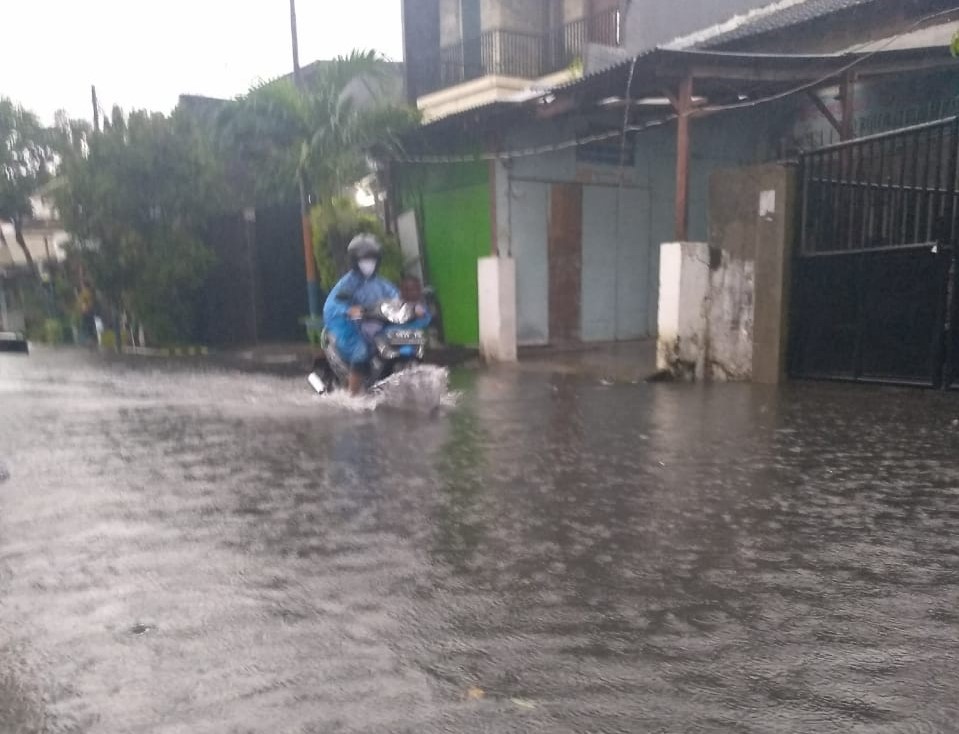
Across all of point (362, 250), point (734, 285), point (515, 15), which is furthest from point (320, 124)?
point (734, 285)

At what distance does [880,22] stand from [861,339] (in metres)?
5.39

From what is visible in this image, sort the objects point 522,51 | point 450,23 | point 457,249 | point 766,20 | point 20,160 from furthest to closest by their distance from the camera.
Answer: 1. point 20,160
2. point 450,23
3. point 522,51
4. point 457,249
5. point 766,20

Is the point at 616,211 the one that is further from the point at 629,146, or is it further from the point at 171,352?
the point at 171,352

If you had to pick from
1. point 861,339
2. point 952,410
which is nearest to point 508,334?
point 861,339

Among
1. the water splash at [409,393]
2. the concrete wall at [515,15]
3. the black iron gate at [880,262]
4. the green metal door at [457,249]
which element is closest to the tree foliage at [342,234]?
the green metal door at [457,249]

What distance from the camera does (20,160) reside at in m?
23.7

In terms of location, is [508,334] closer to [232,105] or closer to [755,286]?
[755,286]

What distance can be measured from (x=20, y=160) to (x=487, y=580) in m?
25.2

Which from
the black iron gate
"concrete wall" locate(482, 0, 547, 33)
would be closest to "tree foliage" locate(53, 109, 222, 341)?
"concrete wall" locate(482, 0, 547, 33)

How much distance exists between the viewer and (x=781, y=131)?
1368cm

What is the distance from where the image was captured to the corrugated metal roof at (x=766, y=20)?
11586 millimetres

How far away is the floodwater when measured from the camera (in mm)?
2477

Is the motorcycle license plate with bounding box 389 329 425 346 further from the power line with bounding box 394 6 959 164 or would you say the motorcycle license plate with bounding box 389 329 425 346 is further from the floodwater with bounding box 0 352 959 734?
the power line with bounding box 394 6 959 164

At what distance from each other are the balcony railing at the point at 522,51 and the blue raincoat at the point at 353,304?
1067 centimetres
